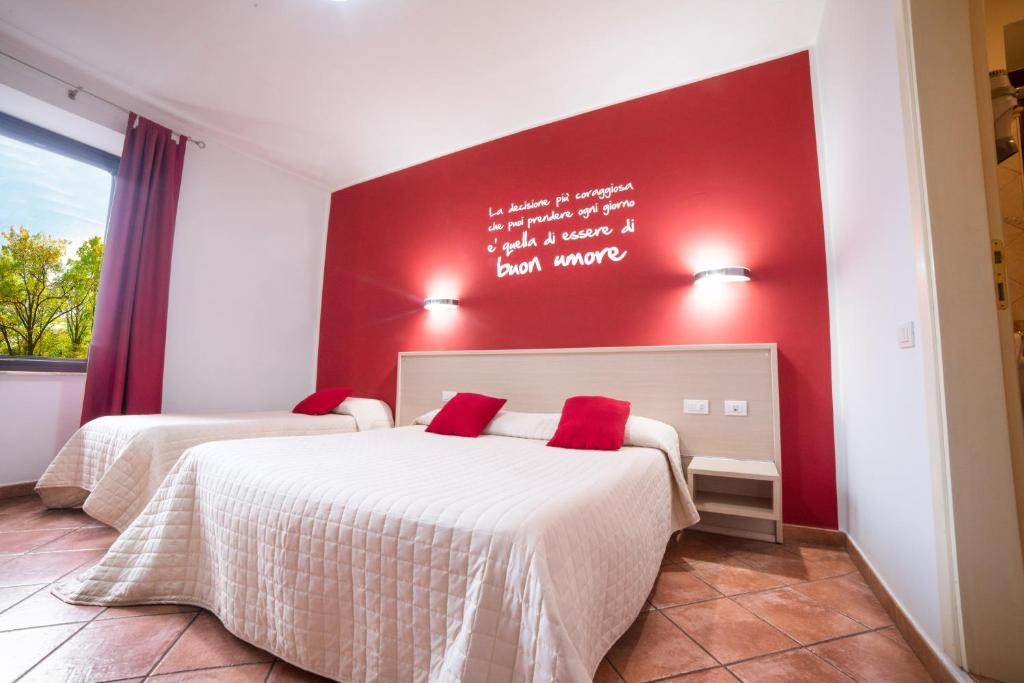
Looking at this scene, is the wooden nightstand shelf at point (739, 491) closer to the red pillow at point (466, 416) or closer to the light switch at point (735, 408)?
the light switch at point (735, 408)

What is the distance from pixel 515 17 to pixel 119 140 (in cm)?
310

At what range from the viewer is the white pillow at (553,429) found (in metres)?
2.24

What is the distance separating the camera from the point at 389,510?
3.67 ft

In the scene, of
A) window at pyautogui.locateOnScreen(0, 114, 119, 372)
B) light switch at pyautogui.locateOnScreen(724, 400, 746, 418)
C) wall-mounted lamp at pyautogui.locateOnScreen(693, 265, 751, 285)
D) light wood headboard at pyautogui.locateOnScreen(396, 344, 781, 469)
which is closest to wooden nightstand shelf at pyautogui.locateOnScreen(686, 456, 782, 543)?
light wood headboard at pyautogui.locateOnScreen(396, 344, 781, 469)

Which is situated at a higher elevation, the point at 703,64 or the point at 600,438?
→ the point at 703,64

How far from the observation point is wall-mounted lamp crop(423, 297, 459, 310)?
11.3 feet

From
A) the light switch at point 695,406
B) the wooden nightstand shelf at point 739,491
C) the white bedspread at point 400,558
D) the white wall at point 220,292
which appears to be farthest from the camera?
A: the white wall at point 220,292

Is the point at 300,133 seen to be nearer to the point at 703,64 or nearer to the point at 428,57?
the point at 428,57

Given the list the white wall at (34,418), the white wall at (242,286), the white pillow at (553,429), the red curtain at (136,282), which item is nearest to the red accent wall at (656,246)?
the white pillow at (553,429)

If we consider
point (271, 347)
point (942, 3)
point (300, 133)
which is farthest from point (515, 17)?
point (271, 347)

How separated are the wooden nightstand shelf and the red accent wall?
18 cm

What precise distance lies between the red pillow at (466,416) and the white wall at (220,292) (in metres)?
2.19

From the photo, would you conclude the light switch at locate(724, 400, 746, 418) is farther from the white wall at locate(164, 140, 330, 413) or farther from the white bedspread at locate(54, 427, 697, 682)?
the white wall at locate(164, 140, 330, 413)

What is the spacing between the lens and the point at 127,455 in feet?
7.14
